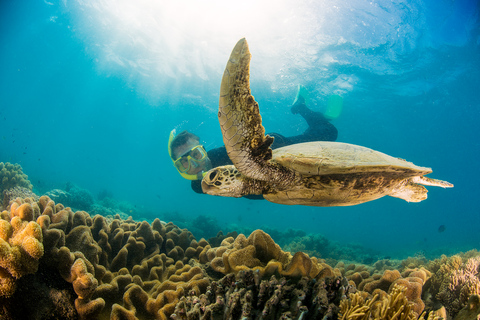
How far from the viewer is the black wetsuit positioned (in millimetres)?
6363

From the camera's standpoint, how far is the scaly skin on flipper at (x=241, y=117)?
5.94ft

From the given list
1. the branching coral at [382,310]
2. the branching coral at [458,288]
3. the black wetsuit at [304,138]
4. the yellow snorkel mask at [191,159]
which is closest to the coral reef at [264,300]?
the branching coral at [382,310]

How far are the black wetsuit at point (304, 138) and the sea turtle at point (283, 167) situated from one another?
3.43 meters

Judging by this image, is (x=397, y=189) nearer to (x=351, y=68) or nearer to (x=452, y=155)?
(x=351, y=68)

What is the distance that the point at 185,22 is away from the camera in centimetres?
1725

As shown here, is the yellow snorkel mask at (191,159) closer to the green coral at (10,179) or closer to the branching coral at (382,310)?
the branching coral at (382,310)

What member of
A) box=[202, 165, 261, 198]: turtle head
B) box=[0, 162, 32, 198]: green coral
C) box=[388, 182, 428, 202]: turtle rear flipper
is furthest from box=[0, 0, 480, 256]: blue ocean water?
box=[202, 165, 261, 198]: turtle head

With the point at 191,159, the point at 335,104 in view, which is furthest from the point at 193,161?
the point at 335,104

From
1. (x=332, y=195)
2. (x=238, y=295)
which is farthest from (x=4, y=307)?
(x=332, y=195)

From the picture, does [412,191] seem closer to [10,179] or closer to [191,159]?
[191,159]

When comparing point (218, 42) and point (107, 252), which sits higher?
point (218, 42)

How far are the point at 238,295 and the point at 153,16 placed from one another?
2244cm

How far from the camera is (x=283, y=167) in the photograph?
2.53m

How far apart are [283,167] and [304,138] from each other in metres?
6.44
